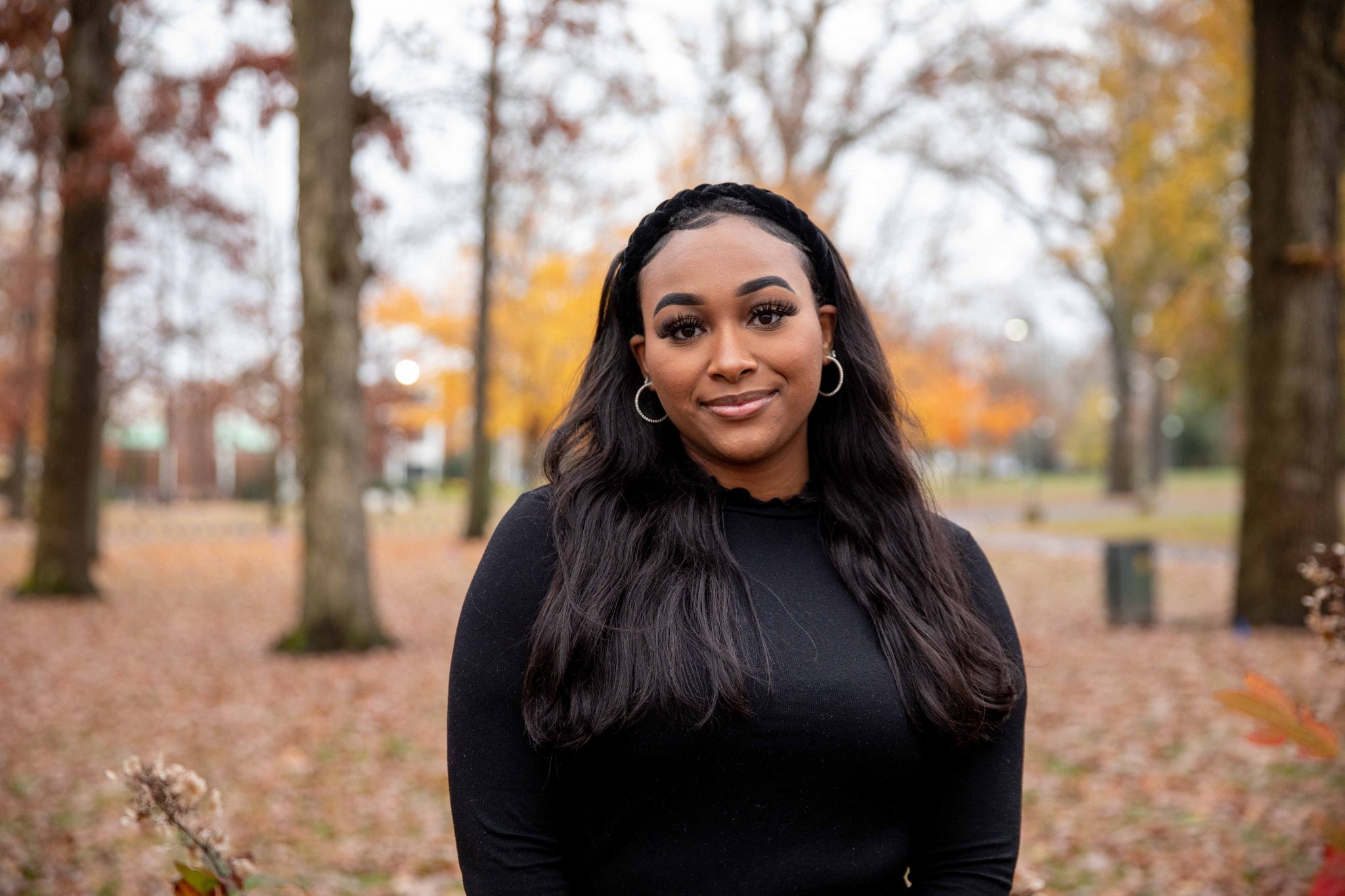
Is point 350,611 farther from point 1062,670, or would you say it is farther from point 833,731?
point 833,731

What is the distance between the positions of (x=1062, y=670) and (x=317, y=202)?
23.0ft

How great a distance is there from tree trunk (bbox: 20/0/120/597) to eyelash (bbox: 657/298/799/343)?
13.3 metres

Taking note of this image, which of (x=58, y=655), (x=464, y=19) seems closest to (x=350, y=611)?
(x=58, y=655)

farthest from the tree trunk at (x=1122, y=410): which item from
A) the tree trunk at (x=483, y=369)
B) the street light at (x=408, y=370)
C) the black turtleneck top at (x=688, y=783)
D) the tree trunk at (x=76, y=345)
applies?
the black turtleneck top at (x=688, y=783)

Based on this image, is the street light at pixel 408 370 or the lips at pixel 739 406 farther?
the street light at pixel 408 370

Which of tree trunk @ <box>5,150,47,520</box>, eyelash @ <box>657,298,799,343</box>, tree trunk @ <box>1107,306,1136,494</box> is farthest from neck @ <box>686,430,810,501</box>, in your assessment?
tree trunk @ <box>1107,306,1136,494</box>

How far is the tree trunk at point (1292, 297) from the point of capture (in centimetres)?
846

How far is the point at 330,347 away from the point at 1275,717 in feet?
28.3

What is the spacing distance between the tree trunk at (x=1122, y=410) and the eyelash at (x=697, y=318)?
3032 centimetres

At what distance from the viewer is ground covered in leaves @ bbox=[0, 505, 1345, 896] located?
4719 mm

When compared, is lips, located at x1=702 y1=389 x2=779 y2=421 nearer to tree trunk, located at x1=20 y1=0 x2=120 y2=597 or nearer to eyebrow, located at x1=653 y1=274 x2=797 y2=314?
eyebrow, located at x1=653 y1=274 x2=797 y2=314

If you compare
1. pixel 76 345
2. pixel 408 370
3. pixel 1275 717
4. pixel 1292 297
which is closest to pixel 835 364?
pixel 1275 717

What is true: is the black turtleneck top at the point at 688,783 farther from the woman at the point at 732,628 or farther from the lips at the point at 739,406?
the lips at the point at 739,406

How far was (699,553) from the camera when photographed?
6.26ft
